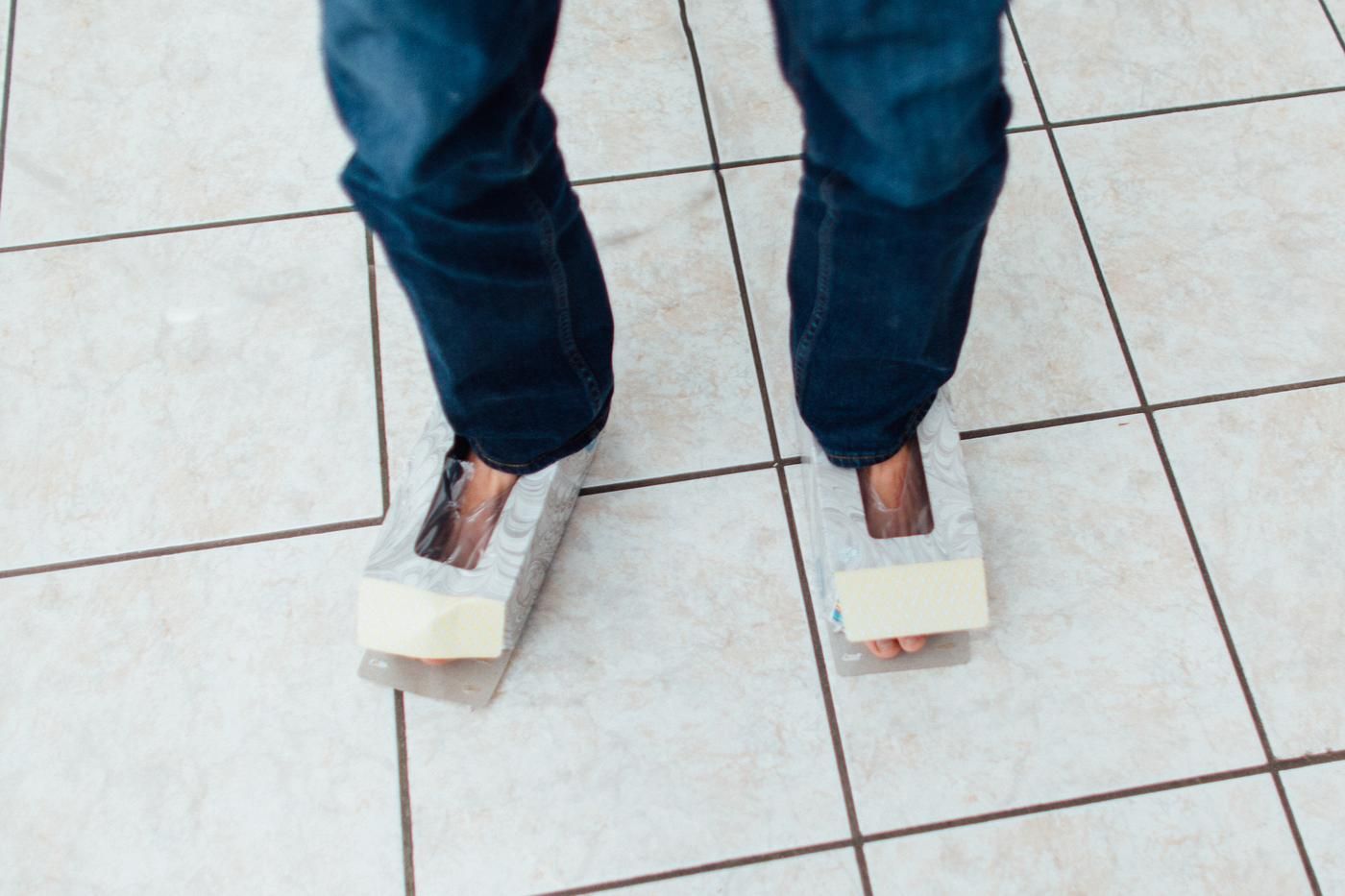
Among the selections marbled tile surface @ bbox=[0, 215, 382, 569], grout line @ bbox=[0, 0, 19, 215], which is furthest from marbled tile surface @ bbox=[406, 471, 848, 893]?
grout line @ bbox=[0, 0, 19, 215]

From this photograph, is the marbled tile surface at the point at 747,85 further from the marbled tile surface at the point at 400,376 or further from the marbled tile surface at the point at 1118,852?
the marbled tile surface at the point at 1118,852

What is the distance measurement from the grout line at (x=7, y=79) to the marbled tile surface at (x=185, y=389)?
0.50 ft

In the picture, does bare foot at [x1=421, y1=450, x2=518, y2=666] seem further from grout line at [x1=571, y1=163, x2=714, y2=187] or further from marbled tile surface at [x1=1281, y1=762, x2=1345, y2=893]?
marbled tile surface at [x1=1281, y1=762, x2=1345, y2=893]

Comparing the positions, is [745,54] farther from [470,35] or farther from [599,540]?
[470,35]

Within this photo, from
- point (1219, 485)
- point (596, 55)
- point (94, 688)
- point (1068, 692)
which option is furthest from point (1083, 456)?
point (94, 688)

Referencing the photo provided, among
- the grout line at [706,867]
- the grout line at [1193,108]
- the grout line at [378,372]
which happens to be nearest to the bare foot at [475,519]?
the grout line at [378,372]

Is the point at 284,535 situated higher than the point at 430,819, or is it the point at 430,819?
the point at 284,535

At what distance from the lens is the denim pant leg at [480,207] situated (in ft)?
1.74

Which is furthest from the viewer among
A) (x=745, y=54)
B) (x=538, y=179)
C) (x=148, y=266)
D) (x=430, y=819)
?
(x=745, y=54)

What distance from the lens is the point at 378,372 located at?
103 cm

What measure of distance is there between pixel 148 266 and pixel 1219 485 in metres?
1.08

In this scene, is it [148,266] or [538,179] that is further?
[148,266]

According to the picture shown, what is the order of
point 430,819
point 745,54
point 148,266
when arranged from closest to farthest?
point 430,819
point 148,266
point 745,54

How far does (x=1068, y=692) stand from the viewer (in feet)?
2.93
